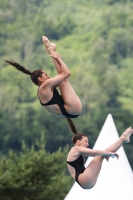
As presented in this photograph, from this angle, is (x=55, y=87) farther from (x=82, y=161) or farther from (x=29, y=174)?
(x=29, y=174)

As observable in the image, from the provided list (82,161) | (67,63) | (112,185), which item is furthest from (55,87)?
(67,63)

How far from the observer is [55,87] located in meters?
12.6

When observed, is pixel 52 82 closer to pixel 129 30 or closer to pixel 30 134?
pixel 30 134

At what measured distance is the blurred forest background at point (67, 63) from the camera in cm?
8669

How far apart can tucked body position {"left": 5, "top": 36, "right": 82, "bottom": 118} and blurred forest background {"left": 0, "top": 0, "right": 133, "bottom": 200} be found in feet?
149

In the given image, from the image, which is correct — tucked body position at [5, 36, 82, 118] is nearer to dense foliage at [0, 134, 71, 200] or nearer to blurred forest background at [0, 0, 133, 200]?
dense foliage at [0, 134, 71, 200]

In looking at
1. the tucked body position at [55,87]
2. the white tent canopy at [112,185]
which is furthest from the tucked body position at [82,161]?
the white tent canopy at [112,185]

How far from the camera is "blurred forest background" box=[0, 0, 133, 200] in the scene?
Result: 3413 inches

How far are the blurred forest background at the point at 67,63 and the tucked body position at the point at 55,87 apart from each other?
149 ft

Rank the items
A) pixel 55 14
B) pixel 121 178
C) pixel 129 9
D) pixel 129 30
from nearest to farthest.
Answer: pixel 121 178 < pixel 129 30 < pixel 129 9 < pixel 55 14

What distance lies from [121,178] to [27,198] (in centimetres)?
1263

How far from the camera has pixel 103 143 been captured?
22516mm

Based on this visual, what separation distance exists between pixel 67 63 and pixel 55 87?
104163 mm

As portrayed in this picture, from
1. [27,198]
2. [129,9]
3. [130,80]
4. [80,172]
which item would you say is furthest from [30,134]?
[80,172]
